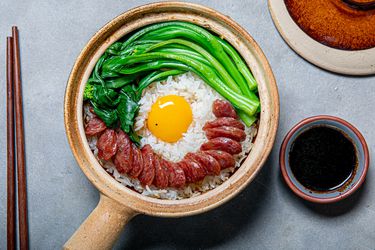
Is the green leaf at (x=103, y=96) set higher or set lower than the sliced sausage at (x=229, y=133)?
higher

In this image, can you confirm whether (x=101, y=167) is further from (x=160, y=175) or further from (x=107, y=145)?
(x=160, y=175)

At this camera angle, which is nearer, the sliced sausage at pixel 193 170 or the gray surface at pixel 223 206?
the sliced sausage at pixel 193 170

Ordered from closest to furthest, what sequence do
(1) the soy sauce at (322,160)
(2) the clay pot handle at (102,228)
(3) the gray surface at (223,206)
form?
(2) the clay pot handle at (102,228) < (1) the soy sauce at (322,160) < (3) the gray surface at (223,206)

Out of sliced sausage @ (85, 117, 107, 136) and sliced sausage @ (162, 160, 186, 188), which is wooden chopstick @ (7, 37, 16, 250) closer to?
sliced sausage @ (85, 117, 107, 136)

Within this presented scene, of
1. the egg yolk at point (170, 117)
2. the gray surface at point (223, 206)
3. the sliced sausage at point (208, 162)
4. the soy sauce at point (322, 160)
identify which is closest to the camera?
the sliced sausage at point (208, 162)

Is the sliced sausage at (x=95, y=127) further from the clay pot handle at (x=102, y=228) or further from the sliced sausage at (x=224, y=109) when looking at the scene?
the sliced sausage at (x=224, y=109)

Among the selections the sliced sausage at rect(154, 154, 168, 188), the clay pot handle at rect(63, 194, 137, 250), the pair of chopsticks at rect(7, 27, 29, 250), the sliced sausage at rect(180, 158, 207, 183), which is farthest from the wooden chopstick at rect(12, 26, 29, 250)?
the sliced sausage at rect(180, 158, 207, 183)

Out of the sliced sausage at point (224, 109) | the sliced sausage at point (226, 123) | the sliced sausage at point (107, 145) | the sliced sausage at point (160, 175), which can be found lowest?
the sliced sausage at point (160, 175)

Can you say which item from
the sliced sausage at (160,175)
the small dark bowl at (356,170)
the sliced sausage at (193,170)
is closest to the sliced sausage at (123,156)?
the sliced sausage at (160,175)
